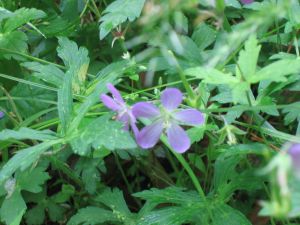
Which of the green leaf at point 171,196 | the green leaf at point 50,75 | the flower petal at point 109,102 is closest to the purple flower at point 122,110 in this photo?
the flower petal at point 109,102

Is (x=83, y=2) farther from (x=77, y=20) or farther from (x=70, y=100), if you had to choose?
(x=70, y=100)

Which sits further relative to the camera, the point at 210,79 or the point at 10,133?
the point at 10,133

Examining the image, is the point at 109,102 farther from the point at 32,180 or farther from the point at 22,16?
the point at 22,16

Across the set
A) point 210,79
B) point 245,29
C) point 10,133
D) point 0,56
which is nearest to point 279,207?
point 245,29

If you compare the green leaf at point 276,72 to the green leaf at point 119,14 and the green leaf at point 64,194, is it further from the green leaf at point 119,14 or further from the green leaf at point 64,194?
the green leaf at point 64,194

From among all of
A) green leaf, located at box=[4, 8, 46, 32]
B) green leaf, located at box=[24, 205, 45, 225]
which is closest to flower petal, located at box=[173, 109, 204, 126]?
green leaf, located at box=[4, 8, 46, 32]

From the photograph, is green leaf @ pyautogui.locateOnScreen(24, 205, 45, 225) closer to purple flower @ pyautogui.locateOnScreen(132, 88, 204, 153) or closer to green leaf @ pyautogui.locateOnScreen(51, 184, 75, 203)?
green leaf @ pyautogui.locateOnScreen(51, 184, 75, 203)
